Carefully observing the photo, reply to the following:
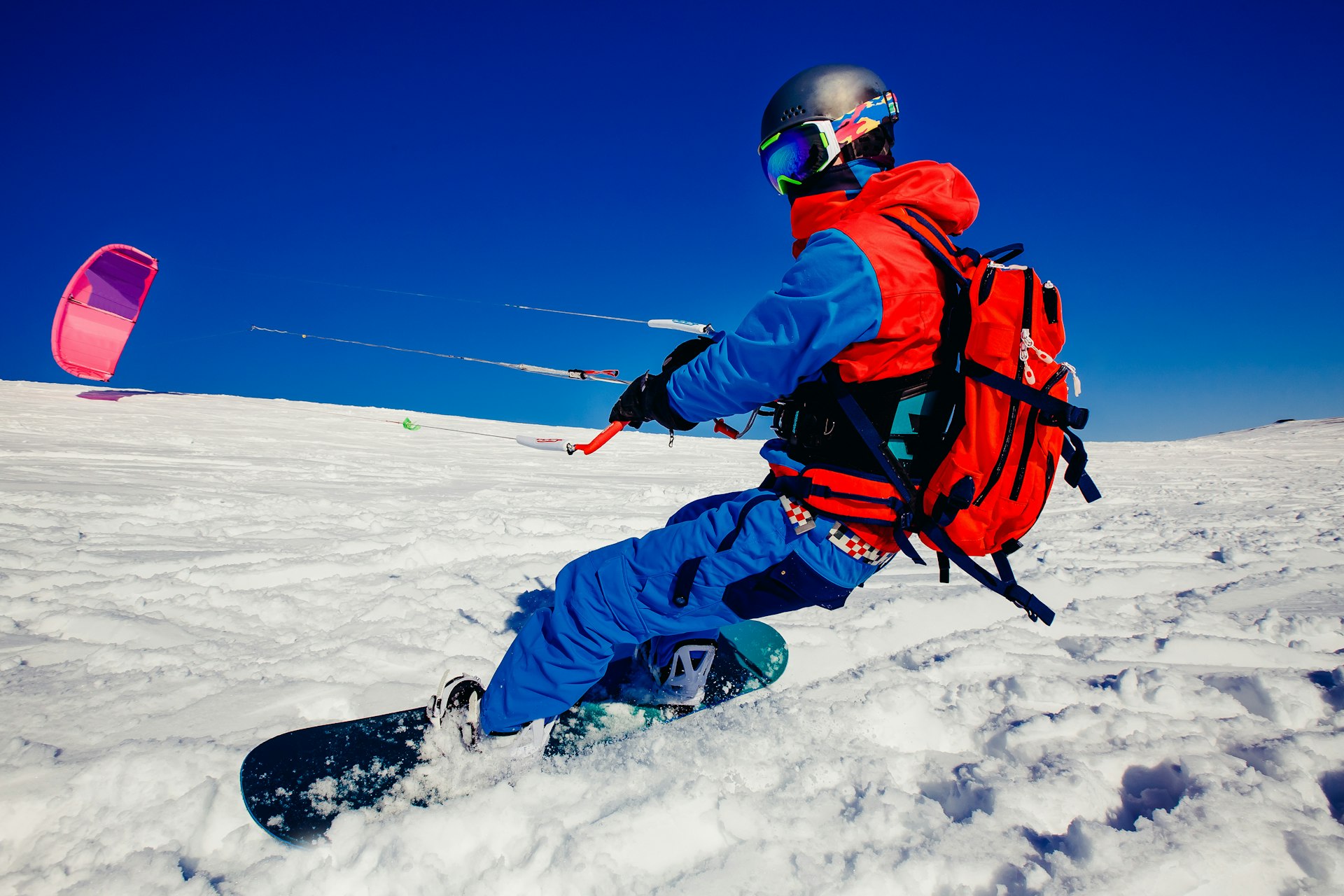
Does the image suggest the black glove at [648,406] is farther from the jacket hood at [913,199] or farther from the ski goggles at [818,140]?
the ski goggles at [818,140]

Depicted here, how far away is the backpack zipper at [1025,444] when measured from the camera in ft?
5.71

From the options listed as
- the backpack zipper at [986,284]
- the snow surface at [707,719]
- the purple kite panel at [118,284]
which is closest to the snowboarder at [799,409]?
the backpack zipper at [986,284]

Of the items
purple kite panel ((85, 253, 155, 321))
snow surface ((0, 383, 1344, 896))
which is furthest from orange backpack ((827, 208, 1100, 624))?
purple kite panel ((85, 253, 155, 321))

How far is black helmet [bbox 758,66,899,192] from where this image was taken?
215 centimetres

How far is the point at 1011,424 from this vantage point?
1727mm

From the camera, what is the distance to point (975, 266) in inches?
71.8

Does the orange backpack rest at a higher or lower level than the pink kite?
lower

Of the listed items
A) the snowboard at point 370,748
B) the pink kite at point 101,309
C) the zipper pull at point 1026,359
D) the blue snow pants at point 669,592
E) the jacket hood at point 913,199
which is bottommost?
the snowboard at point 370,748

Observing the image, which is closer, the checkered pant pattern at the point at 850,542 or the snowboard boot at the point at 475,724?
the checkered pant pattern at the point at 850,542

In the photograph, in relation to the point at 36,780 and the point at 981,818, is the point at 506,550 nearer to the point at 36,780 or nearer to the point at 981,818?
the point at 36,780

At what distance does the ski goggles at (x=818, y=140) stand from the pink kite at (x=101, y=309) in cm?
2322

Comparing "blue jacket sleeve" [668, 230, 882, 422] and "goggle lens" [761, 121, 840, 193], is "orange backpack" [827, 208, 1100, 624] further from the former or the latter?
"goggle lens" [761, 121, 840, 193]

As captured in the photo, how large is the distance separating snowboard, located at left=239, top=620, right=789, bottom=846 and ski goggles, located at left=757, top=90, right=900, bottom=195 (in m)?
2.11

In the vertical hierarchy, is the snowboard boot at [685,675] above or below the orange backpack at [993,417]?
below
